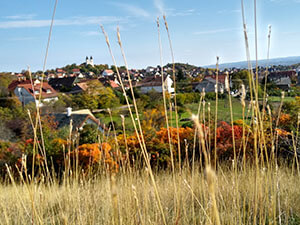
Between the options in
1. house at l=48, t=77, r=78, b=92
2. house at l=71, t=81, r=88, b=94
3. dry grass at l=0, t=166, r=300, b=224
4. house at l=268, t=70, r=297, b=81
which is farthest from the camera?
house at l=48, t=77, r=78, b=92

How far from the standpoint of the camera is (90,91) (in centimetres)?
2484

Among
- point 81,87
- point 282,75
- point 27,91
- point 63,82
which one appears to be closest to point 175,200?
point 282,75

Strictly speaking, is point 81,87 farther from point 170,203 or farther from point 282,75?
point 170,203

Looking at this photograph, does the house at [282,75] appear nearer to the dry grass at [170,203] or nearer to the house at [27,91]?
the house at [27,91]

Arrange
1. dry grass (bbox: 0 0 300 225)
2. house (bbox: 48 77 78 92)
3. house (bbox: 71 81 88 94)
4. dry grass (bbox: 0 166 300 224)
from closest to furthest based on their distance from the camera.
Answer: dry grass (bbox: 0 0 300 225) < dry grass (bbox: 0 166 300 224) < house (bbox: 71 81 88 94) < house (bbox: 48 77 78 92)

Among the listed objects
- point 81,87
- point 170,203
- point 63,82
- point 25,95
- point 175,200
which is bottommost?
point 170,203

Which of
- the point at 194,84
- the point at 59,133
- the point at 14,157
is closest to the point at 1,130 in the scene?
the point at 59,133

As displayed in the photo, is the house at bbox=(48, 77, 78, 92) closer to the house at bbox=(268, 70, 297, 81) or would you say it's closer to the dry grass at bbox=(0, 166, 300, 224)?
the house at bbox=(268, 70, 297, 81)

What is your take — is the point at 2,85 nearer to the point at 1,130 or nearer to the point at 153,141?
the point at 1,130

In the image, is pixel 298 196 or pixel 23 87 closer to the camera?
pixel 298 196

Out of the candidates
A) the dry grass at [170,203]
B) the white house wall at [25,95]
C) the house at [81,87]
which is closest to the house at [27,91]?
the white house wall at [25,95]

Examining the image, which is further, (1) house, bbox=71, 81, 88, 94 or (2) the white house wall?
(2) the white house wall

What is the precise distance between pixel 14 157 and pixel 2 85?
82.3 ft

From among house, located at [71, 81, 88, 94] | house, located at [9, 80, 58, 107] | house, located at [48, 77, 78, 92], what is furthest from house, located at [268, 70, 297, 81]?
house, located at [48, 77, 78, 92]
